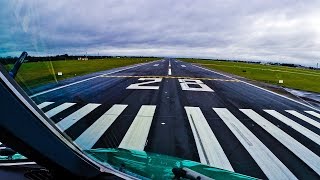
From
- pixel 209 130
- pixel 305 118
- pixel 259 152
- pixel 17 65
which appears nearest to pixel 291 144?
pixel 259 152

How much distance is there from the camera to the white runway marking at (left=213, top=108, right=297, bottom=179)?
4.25m

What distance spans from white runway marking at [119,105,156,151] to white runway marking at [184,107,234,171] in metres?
0.84

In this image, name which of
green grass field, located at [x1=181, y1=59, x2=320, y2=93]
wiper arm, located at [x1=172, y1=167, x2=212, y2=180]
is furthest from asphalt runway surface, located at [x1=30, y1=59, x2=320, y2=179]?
green grass field, located at [x1=181, y1=59, x2=320, y2=93]

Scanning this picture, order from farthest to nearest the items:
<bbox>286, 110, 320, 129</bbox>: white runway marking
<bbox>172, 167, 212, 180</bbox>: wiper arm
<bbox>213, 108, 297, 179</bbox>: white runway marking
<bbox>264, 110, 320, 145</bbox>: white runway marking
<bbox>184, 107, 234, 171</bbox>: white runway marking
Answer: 1. <bbox>286, 110, 320, 129</bbox>: white runway marking
2. <bbox>264, 110, 320, 145</bbox>: white runway marking
3. <bbox>184, 107, 234, 171</bbox>: white runway marking
4. <bbox>213, 108, 297, 179</bbox>: white runway marking
5. <bbox>172, 167, 212, 180</bbox>: wiper arm

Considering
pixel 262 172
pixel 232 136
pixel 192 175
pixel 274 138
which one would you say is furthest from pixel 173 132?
pixel 192 175

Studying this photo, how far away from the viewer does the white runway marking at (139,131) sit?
202 inches

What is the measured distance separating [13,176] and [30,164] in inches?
5.1

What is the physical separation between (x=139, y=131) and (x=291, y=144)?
101 inches

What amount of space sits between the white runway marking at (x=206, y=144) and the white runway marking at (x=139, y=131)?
2.76ft

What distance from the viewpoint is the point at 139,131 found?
6.06 m

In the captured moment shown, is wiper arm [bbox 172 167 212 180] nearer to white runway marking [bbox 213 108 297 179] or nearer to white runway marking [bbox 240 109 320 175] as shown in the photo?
white runway marking [bbox 213 108 297 179]

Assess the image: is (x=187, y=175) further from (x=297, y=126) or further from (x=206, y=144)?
(x=297, y=126)

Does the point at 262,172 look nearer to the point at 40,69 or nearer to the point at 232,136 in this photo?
the point at 232,136

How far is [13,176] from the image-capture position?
7.27 feet
